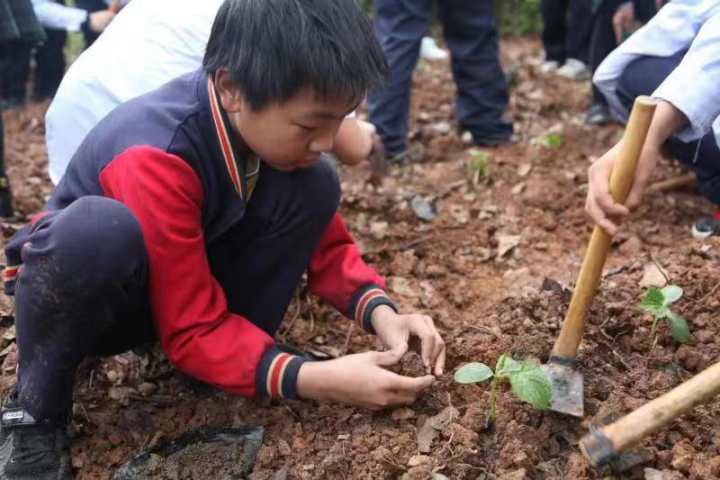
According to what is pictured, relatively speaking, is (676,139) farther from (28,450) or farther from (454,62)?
(28,450)

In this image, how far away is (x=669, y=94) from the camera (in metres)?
2.05

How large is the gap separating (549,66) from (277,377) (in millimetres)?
4805

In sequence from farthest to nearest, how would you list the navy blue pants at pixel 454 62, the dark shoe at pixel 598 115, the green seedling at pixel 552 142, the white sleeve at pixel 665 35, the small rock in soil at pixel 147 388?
the dark shoe at pixel 598 115
the navy blue pants at pixel 454 62
the green seedling at pixel 552 142
the white sleeve at pixel 665 35
the small rock in soil at pixel 147 388

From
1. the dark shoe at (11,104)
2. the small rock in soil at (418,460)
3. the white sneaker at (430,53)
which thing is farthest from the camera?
the white sneaker at (430,53)

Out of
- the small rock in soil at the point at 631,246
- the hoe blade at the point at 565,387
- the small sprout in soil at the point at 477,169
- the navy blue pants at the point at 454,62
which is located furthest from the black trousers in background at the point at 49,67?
the hoe blade at the point at 565,387

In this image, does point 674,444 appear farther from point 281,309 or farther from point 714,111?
point 281,309

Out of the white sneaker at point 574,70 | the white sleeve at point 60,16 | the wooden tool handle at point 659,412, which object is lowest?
the white sneaker at point 574,70

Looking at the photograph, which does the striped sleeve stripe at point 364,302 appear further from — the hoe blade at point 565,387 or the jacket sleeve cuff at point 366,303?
the hoe blade at point 565,387

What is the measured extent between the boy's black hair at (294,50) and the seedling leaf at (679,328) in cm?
103

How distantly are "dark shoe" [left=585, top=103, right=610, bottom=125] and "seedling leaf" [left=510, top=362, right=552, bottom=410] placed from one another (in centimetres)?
324

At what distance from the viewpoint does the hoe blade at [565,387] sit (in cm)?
184

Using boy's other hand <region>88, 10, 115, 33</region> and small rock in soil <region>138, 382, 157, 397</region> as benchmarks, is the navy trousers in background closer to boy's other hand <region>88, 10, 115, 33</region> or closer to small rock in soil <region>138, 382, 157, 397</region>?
boy's other hand <region>88, 10, 115, 33</region>

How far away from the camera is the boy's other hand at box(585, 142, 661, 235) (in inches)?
70.0

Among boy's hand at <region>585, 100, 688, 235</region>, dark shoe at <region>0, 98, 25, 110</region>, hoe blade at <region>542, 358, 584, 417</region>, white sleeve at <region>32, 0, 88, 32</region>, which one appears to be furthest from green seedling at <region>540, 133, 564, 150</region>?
dark shoe at <region>0, 98, 25, 110</region>
